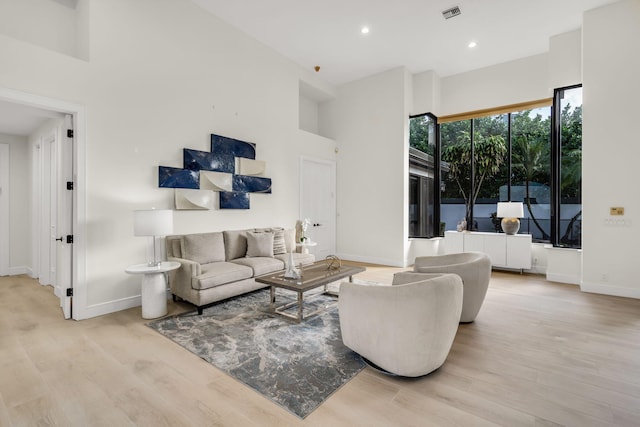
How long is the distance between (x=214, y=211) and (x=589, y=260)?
18.7 ft

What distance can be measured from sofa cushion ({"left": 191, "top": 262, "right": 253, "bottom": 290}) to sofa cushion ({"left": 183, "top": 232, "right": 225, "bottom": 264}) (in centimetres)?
12

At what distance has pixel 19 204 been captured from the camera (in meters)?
5.39

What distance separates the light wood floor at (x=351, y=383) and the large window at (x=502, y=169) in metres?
2.56

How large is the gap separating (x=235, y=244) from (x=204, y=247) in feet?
1.92

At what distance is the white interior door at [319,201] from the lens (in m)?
6.52

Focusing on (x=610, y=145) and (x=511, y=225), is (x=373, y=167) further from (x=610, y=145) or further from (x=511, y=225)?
(x=610, y=145)

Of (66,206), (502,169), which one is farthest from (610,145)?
(66,206)

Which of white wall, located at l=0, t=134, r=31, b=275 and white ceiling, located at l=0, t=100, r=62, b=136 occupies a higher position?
white ceiling, located at l=0, t=100, r=62, b=136

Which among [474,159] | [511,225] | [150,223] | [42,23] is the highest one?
[42,23]

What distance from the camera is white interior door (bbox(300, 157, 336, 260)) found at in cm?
652

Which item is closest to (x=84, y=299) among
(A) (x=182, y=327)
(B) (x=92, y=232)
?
(B) (x=92, y=232)

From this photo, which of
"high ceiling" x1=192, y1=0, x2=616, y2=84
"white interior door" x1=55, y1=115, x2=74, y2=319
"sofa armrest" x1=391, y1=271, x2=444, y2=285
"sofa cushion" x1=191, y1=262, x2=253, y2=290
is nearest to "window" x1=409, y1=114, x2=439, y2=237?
"high ceiling" x1=192, y1=0, x2=616, y2=84

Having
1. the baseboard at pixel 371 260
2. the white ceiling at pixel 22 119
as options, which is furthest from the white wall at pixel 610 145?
the white ceiling at pixel 22 119

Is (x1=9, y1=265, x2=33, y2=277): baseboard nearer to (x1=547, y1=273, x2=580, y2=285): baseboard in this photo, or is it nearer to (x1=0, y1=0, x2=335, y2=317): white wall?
(x1=0, y1=0, x2=335, y2=317): white wall
